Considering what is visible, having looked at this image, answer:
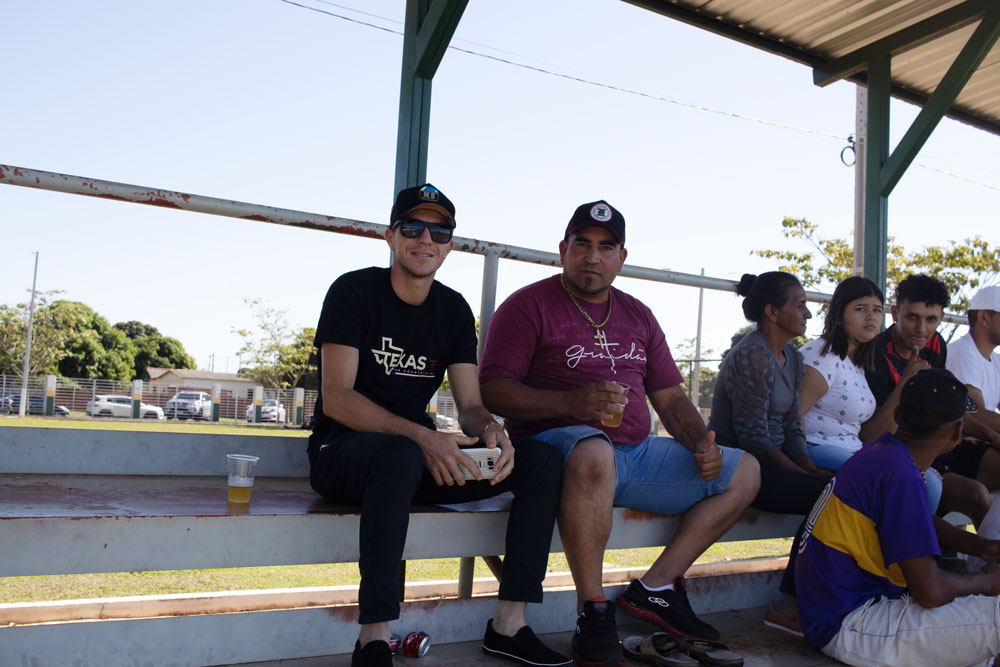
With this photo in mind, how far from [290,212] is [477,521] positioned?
1231mm

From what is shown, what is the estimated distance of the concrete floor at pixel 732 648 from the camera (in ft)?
6.75

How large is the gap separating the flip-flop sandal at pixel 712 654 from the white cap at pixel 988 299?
8.05 ft

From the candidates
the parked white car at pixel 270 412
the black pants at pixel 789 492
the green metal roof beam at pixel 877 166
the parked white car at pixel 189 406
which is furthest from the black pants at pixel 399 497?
the parked white car at pixel 189 406

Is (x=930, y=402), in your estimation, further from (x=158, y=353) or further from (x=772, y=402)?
(x=158, y=353)

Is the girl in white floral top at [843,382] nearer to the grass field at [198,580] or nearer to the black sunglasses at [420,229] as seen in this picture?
the black sunglasses at [420,229]

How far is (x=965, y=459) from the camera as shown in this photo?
3492 mm

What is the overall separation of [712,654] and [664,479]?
1.76 ft

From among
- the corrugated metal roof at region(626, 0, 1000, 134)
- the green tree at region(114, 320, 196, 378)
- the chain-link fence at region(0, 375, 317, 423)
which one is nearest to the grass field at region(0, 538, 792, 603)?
the corrugated metal roof at region(626, 0, 1000, 134)

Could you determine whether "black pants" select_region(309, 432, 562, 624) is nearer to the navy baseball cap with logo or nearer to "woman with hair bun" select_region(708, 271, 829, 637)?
the navy baseball cap with logo

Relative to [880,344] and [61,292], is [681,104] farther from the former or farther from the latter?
[61,292]

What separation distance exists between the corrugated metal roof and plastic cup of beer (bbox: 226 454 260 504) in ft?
11.9

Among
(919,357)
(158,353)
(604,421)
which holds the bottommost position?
(604,421)

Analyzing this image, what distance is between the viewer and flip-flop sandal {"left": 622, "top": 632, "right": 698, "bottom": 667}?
213cm

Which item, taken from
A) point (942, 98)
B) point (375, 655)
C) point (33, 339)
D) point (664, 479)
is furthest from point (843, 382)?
point (33, 339)
